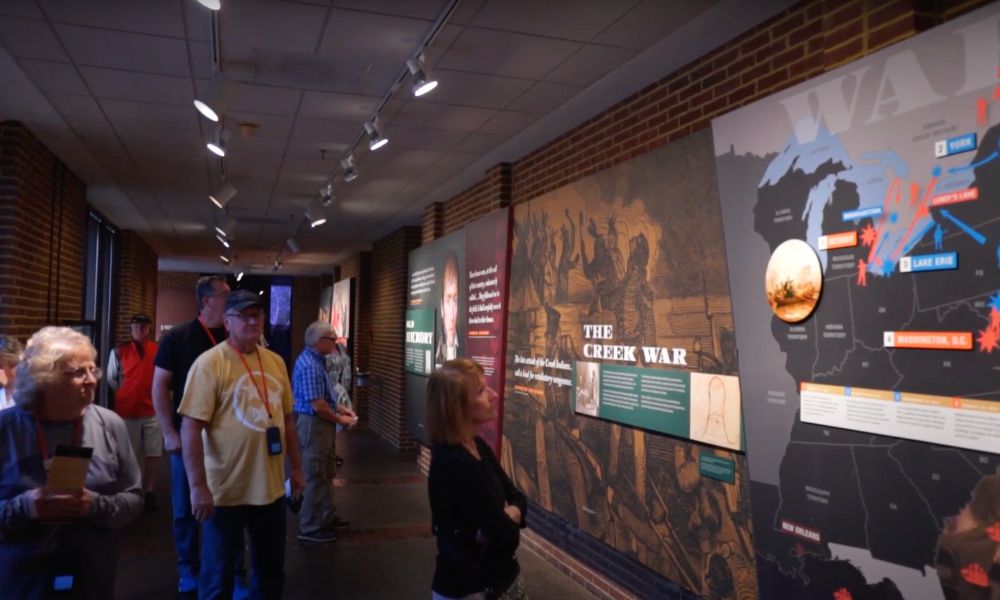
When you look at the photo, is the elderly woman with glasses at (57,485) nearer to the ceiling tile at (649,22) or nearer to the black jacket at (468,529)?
the black jacket at (468,529)

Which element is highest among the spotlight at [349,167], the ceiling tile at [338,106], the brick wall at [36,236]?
the ceiling tile at [338,106]

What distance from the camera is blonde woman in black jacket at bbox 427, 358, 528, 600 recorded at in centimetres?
233

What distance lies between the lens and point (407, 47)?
4.07 m

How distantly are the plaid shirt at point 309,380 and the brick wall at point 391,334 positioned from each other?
477cm

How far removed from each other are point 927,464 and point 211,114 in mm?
3858

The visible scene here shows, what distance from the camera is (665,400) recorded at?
396 centimetres

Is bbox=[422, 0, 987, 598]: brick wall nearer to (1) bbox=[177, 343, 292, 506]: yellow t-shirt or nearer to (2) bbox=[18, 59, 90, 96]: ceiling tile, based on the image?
(1) bbox=[177, 343, 292, 506]: yellow t-shirt

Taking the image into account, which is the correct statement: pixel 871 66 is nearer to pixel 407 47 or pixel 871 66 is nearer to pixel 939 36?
pixel 939 36

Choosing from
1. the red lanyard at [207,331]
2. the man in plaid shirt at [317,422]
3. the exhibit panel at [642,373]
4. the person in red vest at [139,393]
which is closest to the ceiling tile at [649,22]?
the exhibit panel at [642,373]

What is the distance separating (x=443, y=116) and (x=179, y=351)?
255cm

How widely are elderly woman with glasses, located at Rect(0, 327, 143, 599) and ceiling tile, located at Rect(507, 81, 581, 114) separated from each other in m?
3.25

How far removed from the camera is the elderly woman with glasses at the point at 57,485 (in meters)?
2.02

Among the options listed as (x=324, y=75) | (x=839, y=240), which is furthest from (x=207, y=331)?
(x=839, y=240)

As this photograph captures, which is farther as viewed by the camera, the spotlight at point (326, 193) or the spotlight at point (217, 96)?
the spotlight at point (326, 193)
